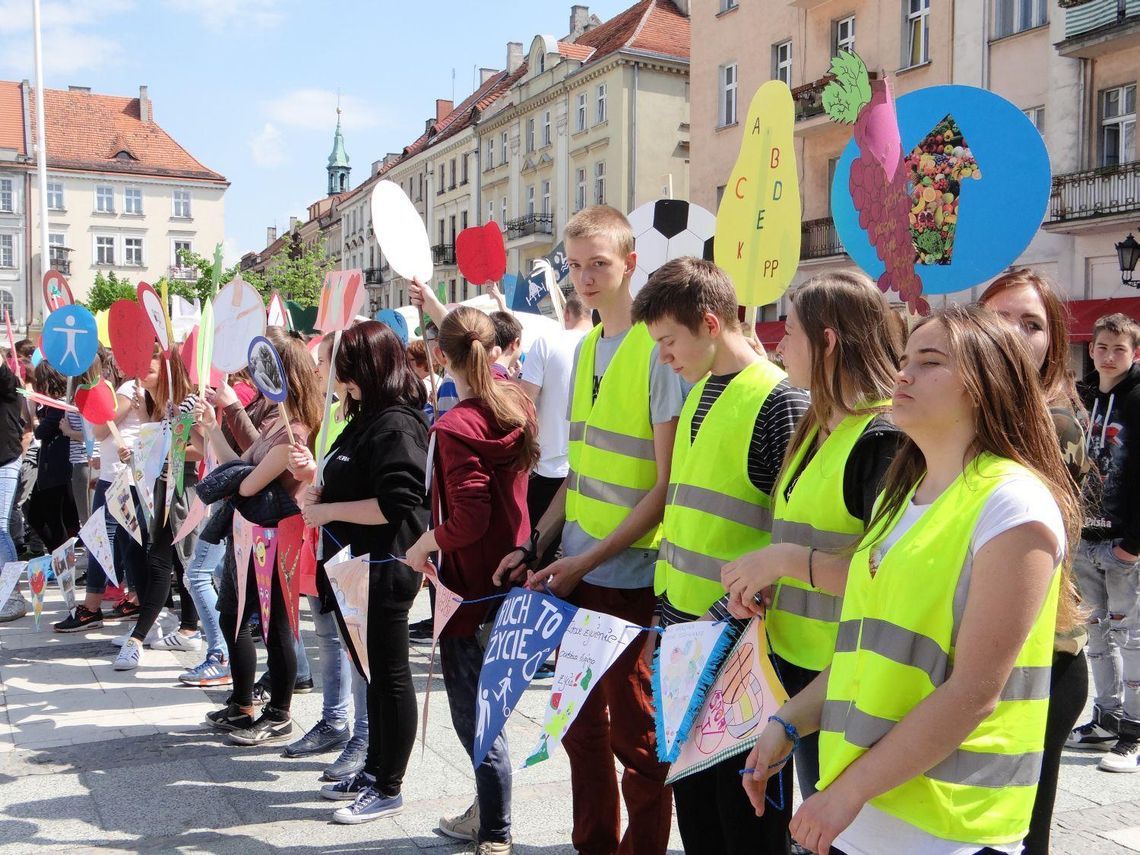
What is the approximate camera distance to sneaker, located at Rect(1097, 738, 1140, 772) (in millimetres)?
4379

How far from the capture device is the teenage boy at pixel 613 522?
10.0ft

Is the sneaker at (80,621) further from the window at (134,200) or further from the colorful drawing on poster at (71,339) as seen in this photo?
the window at (134,200)

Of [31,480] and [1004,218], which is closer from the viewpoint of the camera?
[1004,218]

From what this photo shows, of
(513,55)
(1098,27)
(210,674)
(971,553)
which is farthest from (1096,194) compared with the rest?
(513,55)

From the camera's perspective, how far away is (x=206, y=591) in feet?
19.2

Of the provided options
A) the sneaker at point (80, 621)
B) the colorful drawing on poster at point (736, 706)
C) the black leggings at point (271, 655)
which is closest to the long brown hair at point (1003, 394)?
the colorful drawing on poster at point (736, 706)

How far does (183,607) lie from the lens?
22.9 feet

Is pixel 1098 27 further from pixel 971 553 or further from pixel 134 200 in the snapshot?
pixel 134 200

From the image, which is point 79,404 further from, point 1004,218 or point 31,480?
point 1004,218

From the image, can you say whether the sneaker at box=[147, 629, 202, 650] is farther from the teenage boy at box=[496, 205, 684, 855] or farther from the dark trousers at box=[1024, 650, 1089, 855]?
the dark trousers at box=[1024, 650, 1089, 855]

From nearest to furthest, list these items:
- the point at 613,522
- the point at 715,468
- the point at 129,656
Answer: the point at 715,468, the point at 613,522, the point at 129,656

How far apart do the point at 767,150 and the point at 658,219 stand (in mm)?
1502

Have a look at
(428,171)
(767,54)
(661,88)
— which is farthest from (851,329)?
(428,171)

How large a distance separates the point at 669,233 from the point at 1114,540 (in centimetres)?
242
